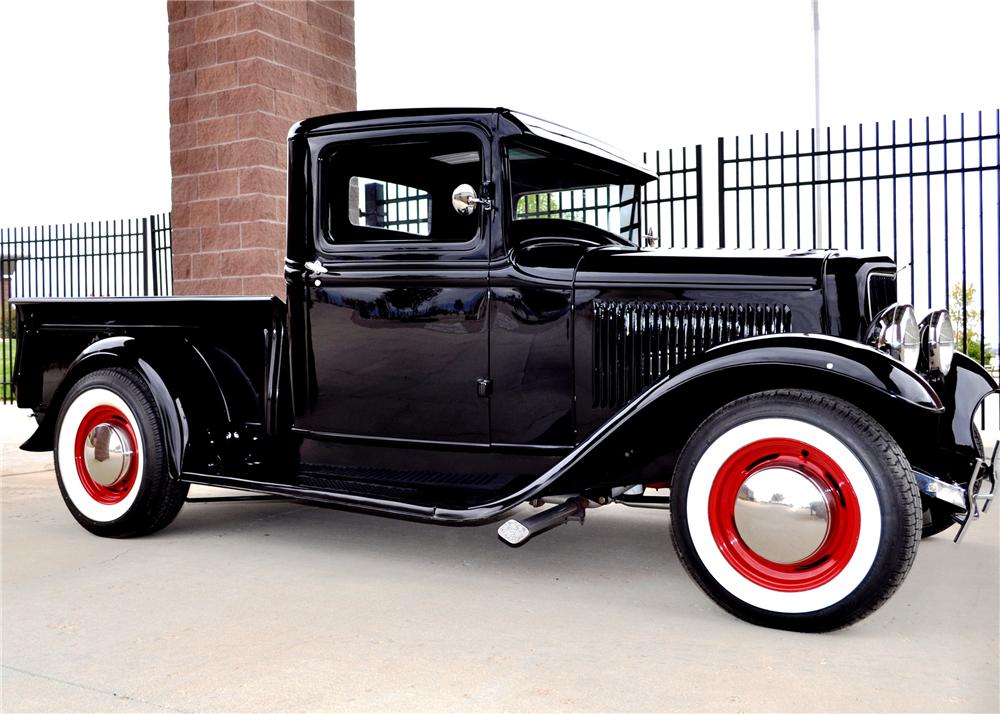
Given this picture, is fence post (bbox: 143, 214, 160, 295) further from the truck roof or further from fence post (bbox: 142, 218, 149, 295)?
the truck roof

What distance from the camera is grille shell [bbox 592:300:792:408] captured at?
321 cm

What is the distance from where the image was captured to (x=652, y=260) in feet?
11.0

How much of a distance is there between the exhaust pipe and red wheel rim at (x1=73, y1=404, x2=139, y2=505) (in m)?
1.94

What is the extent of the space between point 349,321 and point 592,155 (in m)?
1.35

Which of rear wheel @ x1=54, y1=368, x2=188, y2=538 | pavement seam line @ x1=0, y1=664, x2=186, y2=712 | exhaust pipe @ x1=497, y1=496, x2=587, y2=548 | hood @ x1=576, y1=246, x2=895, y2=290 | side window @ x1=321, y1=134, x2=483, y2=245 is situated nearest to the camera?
pavement seam line @ x1=0, y1=664, x2=186, y2=712

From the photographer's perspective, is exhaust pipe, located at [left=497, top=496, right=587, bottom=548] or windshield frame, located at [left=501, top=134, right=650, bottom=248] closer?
exhaust pipe, located at [left=497, top=496, right=587, bottom=548]

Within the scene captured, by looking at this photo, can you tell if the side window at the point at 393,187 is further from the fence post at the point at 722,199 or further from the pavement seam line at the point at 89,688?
the fence post at the point at 722,199

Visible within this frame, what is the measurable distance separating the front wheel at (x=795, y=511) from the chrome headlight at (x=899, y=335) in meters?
0.46

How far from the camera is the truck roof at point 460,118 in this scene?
350cm

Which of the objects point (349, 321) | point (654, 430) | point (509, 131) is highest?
point (509, 131)

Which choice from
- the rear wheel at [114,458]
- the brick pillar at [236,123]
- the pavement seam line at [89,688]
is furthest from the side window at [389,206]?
the brick pillar at [236,123]

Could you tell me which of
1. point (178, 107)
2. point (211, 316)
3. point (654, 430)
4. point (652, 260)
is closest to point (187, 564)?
point (211, 316)

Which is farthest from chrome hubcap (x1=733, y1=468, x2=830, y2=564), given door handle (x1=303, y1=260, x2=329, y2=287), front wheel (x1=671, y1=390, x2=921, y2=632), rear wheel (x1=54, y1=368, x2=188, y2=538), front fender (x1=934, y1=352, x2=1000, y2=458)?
rear wheel (x1=54, y1=368, x2=188, y2=538)

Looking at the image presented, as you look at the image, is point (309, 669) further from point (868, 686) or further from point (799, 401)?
point (799, 401)
